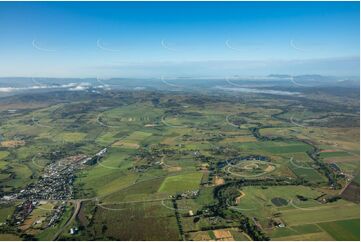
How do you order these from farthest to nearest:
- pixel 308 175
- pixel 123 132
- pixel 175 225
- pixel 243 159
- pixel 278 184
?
pixel 123 132, pixel 243 159, pixel 308 175, pixel 278 184, pixel 175 225

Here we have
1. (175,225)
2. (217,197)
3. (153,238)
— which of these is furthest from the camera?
(217,197)

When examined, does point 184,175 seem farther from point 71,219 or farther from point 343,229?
point 343,229

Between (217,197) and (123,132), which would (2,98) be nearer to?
(123,132)

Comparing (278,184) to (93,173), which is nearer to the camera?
(278,184)

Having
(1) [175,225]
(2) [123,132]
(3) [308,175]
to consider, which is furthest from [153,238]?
(2) [123,132]

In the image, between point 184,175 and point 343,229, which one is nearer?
point 343,229

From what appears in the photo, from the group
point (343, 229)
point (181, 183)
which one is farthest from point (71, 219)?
point (343, 229)

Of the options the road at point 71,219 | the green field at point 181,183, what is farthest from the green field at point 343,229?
the road at point 71,219

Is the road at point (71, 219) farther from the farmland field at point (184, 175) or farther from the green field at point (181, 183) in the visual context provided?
the green field at point (181, 183)

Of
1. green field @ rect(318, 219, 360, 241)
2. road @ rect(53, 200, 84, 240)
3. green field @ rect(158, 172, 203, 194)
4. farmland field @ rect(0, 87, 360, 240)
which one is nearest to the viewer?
green field @ rect(318, 219, 360, 241)

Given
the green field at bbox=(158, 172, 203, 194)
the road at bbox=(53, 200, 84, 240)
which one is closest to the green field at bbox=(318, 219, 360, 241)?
the green field at bbox=(158, 172, 203, 194)

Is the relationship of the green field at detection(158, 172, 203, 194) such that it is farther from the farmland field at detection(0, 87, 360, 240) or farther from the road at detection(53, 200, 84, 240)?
the road at detection(53, 200, 84, 240)
